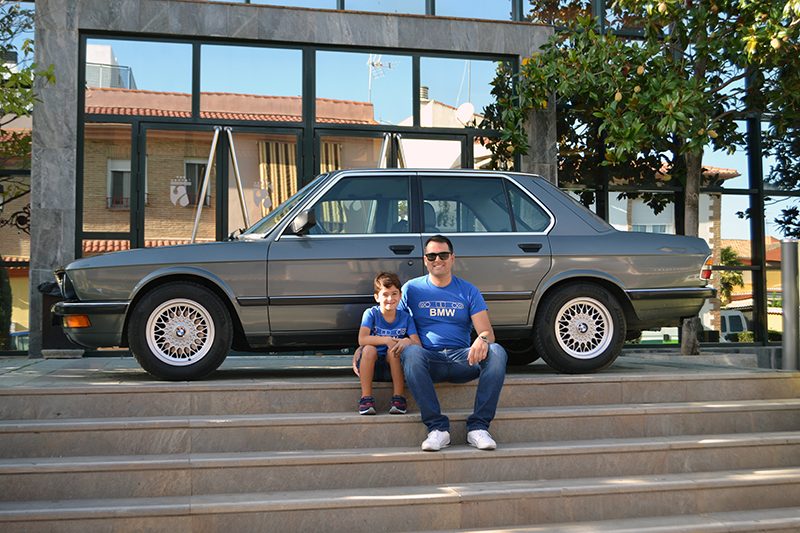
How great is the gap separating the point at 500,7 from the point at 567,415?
7.74 m

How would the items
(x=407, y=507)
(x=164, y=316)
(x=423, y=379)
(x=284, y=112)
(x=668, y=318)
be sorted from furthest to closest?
(x=284, y=112) < (x=668, y=318) < (x=164, y=316) < (x=423, y=379) < (x=407, y=507)

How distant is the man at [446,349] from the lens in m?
4.34

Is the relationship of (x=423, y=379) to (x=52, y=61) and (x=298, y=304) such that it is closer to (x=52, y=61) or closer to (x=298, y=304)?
(x=298, y=304)

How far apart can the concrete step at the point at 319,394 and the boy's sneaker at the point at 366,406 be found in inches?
9.6

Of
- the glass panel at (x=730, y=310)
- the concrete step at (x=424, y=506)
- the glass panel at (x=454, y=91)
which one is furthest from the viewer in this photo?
the glass panel at (x=730, y=310)

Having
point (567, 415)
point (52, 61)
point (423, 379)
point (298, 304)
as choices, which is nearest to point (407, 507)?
point (423, 379)

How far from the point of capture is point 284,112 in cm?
977

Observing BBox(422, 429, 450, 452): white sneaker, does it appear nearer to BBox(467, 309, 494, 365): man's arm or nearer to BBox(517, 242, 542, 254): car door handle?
BBox(467, 309, 494, 365): man's arm

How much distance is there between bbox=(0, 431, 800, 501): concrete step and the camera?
3.91 metres

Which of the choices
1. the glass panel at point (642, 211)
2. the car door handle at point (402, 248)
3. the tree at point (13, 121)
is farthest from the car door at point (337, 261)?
the tree at point (13, 121)

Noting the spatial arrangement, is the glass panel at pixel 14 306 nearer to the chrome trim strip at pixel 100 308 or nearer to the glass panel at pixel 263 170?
the glass panel at pixel 263 170

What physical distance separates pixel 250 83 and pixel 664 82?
18.5 ft

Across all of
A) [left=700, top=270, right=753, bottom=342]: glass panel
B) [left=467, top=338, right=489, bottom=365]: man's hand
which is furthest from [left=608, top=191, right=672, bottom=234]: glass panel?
[left=467, top=338, right=489, bottom=365]: man's hand

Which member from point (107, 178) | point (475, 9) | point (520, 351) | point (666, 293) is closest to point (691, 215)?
point (666, 293)
